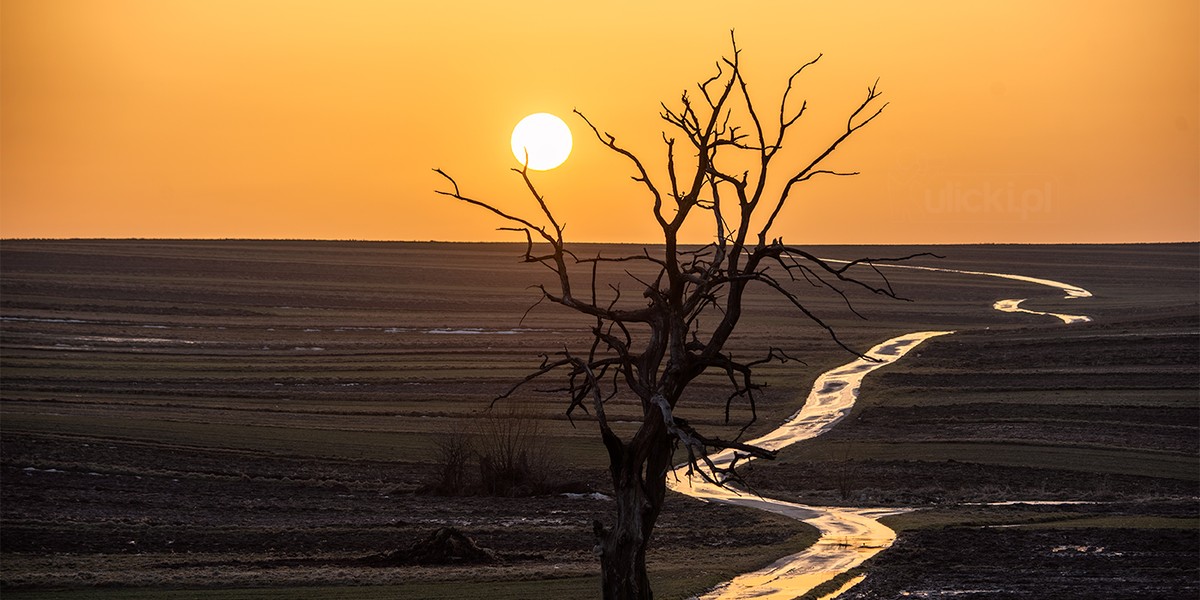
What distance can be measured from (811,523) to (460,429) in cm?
1946

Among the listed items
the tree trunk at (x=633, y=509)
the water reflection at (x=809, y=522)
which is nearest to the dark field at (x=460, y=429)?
the water reflection at (x=809, y=522)

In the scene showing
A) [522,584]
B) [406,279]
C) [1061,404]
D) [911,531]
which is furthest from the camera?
[406,279]

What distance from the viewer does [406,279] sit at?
169m

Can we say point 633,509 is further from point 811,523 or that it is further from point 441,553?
point 811,523

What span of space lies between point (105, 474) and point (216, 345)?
51.8 m

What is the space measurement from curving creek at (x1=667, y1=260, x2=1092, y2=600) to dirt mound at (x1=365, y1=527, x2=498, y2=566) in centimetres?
505

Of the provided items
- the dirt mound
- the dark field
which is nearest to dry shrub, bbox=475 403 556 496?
the dark field

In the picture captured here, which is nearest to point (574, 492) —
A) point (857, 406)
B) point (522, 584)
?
point (522, 584)

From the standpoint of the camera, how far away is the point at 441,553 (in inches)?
1287

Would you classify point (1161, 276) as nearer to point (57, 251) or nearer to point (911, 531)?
point (57, 251)

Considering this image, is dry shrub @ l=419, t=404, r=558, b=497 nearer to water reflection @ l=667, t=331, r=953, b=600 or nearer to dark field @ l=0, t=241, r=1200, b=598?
dark field @ l=0, t=241, r=1200, b=598

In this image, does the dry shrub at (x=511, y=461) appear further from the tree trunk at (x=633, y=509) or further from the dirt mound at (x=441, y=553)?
the tree trunk at (x=633, y=509)

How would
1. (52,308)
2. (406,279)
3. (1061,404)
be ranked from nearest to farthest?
(1061,404)
(52,308)
(406,279)

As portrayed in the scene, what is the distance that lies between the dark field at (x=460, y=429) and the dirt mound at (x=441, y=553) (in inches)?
28.5
